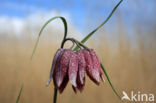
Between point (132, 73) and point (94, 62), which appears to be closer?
point (94, 62)

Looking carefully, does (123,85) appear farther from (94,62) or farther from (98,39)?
(94,62)

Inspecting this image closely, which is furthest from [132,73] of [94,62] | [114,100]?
[94,62]

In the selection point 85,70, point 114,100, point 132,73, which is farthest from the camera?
point 132,73

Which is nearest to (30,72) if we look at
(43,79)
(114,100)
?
(43,79)

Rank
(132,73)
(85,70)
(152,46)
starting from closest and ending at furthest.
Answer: (85,70), (132,73), (152,46)

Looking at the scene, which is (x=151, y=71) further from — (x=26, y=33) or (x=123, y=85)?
(x=26, y=33)

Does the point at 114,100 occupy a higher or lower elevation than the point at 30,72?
lower

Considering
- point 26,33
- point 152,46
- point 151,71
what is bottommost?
point 151,71
